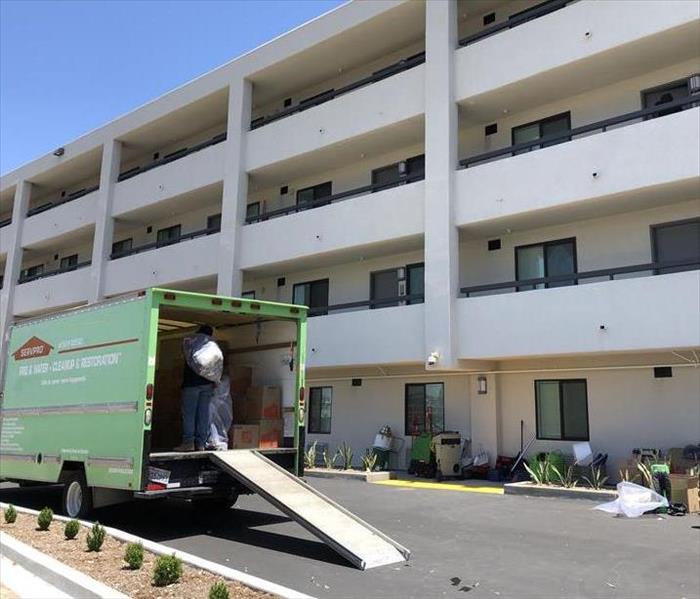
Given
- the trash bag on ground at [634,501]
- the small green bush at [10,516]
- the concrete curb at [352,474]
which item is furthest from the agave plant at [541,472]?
the small green bush at [10,516]

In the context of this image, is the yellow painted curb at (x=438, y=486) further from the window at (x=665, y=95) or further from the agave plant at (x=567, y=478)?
the window at (x=665, y=95)

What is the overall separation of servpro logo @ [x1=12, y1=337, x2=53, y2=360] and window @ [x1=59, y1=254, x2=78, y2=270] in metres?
21.4

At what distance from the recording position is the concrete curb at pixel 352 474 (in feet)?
51.2

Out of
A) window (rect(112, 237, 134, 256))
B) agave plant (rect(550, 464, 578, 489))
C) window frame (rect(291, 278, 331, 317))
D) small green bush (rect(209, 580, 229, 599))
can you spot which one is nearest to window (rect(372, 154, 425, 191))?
window frame (rect(291, 278, 331, 317))

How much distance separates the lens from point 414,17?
18.7 metres

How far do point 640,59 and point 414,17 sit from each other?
6.64 meters

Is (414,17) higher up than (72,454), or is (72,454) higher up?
(414,17)

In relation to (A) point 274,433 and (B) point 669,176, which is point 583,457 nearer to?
(B) point 669,176

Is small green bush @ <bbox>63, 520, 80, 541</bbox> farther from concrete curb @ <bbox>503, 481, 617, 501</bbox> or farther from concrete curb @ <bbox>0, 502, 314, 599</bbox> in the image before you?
concrete curb @ <bbox>503, 481, 617, 501</bbox>

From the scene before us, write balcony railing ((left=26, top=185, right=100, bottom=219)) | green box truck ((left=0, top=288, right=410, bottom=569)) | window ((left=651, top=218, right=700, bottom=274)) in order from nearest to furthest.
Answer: green box truck ((left=0, top=288, right=410, bottom=569)), window ((left=651, top=218, right=700, bottom=274)), balcony railing ((left=26, top=185, right=100, bottom=219))

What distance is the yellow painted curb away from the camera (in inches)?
546

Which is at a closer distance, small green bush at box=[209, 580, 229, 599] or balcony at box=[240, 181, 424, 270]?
small green bush at box=[209, 580, 229, 599]

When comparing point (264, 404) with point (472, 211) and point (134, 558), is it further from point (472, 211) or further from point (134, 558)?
point (472, 211)

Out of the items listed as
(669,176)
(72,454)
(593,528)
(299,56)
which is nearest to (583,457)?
(593,528)
